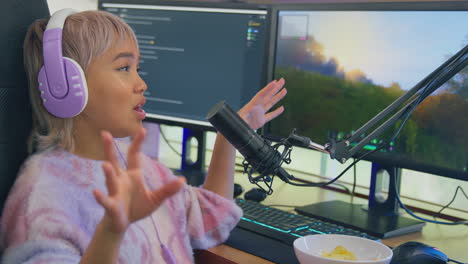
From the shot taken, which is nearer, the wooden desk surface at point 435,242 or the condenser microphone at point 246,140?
the condenser microphone at point 246,140

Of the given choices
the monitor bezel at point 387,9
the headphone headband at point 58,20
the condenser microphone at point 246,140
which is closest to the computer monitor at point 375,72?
the monitor bezel at point 387,9

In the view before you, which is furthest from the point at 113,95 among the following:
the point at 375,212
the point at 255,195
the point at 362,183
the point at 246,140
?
the point at 362,183

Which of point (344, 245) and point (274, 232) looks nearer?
point (344, 245)

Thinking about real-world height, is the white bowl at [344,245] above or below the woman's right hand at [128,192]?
below

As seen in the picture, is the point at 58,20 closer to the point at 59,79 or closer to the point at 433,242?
the point at 59,79

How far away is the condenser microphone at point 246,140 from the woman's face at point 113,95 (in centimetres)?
21

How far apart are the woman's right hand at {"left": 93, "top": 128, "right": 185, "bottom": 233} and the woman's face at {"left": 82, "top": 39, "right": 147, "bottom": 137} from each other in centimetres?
29

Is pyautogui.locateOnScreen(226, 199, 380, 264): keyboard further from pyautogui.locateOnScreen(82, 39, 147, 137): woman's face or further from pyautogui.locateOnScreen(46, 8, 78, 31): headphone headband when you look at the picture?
pyautogui.locateOnScreen(46, 8, 78, 31): headphone headband

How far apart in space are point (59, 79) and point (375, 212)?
78 cm

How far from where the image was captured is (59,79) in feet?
3.05

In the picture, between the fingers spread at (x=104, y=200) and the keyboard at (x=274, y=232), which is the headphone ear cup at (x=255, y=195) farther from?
the fingers spread at (x=104, y=200)

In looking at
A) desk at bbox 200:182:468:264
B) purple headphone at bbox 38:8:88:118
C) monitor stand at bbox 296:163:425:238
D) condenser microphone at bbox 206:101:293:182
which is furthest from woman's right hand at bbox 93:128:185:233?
monitor stand at bbox 296:163:425:238

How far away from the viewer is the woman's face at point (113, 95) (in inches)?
38.9

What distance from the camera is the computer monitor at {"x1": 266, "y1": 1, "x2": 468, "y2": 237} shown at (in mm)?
1184
